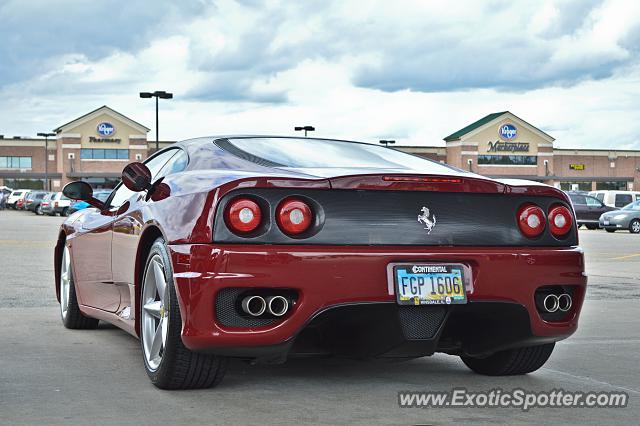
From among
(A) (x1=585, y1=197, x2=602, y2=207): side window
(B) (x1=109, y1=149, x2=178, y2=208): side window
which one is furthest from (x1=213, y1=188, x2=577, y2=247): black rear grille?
(A) (x1=585, y1=197, x2=602, y2=207): side window

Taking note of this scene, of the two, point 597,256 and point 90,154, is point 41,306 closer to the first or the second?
point 597,256

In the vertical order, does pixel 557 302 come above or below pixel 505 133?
below

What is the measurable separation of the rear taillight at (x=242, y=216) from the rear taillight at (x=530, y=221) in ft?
4.59

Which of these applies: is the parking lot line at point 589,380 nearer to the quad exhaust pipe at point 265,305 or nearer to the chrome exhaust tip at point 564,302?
the chrome exhaust tip at point 564,302

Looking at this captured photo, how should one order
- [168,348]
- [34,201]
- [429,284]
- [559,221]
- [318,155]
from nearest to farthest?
[429,284]
[168,348]
[559,221]
[318,155]
[34,201]

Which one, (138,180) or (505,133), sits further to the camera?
(505,133)

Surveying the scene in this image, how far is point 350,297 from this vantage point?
182 inches

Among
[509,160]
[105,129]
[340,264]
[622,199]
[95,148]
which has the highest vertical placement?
[105,129]

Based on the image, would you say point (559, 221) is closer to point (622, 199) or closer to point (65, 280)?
point (65, 280)

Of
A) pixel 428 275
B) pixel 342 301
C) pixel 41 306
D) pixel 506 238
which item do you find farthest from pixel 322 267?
pixel 41 306

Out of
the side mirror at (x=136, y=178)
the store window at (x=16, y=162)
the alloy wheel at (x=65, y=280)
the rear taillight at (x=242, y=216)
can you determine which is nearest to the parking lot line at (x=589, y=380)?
the rear taillight at (x=242, y=216)

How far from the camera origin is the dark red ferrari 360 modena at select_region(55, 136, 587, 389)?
4602mm

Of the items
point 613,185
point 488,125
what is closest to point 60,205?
point 488,125

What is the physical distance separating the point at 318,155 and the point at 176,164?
87 centimetres
